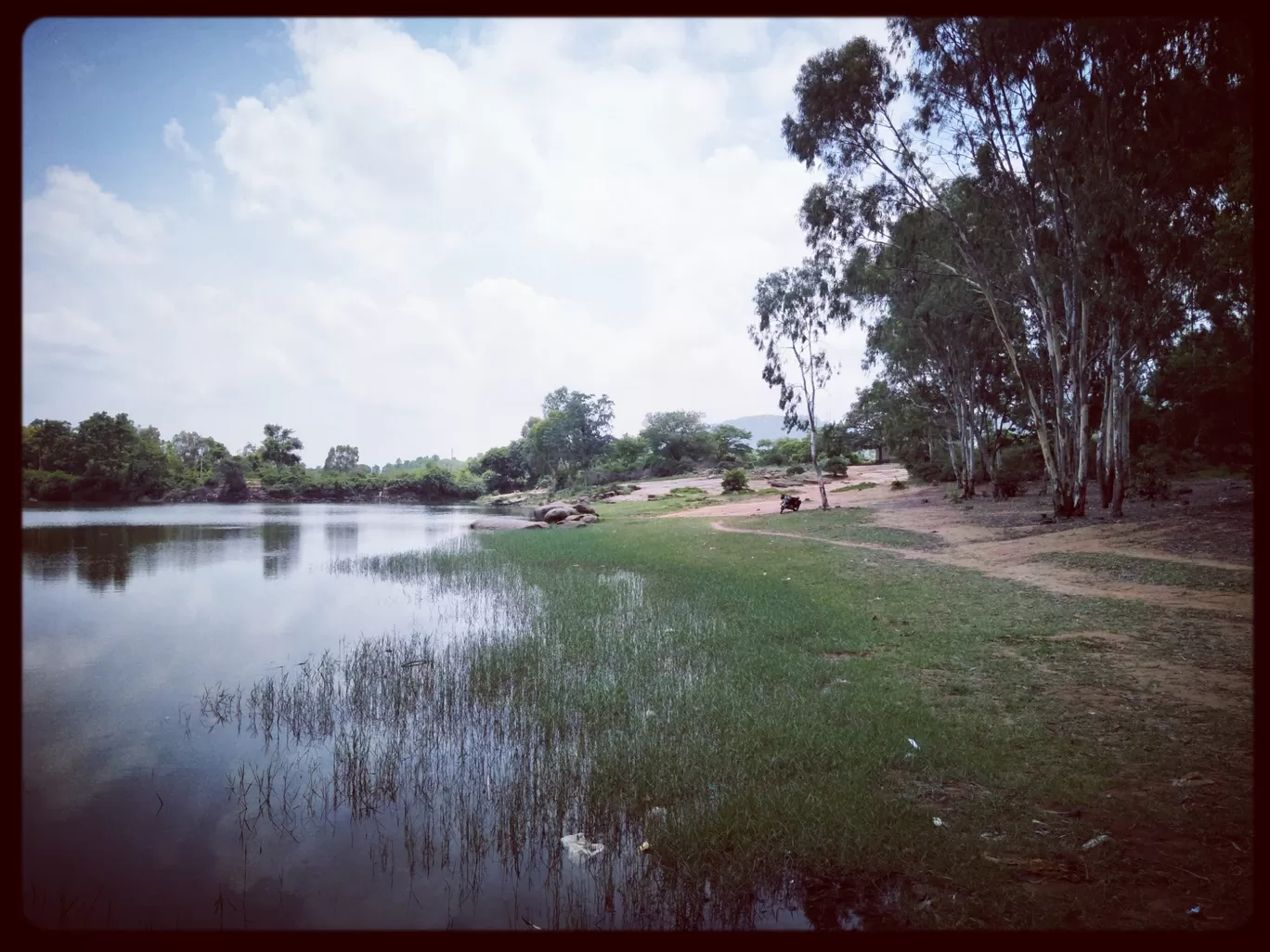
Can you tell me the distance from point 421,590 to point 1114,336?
20.4 metres

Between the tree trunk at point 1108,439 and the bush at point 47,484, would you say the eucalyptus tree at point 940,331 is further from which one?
the bush at point 47,484

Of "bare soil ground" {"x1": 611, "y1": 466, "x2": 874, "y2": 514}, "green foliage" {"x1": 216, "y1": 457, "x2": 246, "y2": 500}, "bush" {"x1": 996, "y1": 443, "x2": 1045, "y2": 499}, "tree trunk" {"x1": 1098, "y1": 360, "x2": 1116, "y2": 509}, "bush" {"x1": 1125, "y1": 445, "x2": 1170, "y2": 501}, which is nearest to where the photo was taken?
"tree trunk" {"x1": 1098, "y1": 360, "x2": 1116, "y2": 509}

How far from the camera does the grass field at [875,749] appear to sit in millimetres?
3613

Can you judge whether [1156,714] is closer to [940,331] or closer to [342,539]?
[940,331]

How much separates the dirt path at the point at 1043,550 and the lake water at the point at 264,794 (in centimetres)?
999

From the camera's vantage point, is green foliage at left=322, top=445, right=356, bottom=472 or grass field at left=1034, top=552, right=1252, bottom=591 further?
green foliage at left=322, top=445, right=356, bottom=472

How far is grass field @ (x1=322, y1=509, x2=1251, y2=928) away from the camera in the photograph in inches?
142

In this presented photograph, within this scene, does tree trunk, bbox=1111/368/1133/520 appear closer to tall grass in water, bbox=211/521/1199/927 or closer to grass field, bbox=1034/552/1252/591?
grass field, bbox=1034/552/1252/591

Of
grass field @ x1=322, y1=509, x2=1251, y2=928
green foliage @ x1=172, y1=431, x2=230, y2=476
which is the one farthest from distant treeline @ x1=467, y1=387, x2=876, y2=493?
grass field @ x1=322, y1=509, x2=1251, y2=928

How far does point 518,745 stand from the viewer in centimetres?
606

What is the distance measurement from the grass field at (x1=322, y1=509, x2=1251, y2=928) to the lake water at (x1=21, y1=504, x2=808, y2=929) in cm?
50

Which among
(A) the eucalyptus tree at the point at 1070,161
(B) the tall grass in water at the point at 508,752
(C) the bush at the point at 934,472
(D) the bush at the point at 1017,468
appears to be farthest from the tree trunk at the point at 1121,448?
(C) the bush at the point at 934,472

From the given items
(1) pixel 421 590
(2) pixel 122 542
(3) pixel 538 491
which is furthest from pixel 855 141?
(3) pixel 538 491

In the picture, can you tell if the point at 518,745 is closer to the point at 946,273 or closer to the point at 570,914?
the point at 570,914
